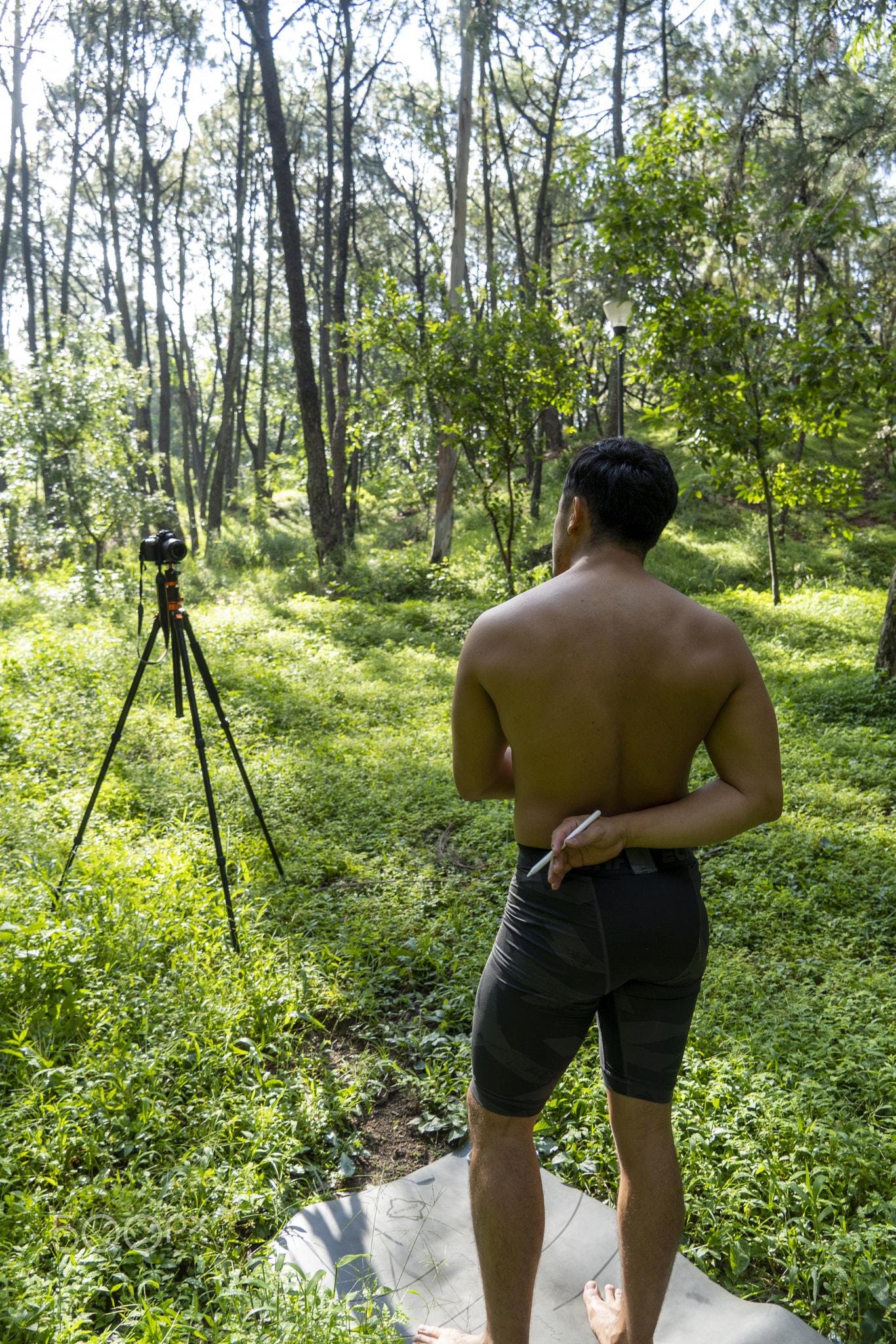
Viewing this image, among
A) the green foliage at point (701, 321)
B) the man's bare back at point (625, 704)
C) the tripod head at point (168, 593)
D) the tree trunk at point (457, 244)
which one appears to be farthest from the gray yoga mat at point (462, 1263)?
the tree trunk at point (457, 244)

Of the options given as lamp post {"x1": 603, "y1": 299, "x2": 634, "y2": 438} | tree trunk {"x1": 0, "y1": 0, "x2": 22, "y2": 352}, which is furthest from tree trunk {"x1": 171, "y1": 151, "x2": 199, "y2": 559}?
lamp post {"x1": 603, "y1": 299, "x2": 634, "y2": 438}

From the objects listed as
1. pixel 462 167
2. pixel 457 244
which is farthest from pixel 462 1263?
pixel 462 167

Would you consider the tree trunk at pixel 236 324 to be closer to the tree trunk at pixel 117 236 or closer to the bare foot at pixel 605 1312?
the tree trunk at pixel 117 236

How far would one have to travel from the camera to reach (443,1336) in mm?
1940

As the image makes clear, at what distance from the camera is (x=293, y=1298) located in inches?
78.8

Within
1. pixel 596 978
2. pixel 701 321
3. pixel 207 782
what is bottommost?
pixel 207 782

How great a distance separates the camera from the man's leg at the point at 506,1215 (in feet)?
5.27

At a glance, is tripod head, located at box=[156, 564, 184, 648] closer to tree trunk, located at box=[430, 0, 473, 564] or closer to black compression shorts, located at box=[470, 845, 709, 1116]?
black compression shorts, located at box=[470, 845, 709, 1116]

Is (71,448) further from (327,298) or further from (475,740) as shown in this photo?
(475,740)

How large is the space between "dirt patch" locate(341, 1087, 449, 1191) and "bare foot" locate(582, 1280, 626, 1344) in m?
0.70

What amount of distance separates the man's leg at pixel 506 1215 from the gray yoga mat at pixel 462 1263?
0.48m

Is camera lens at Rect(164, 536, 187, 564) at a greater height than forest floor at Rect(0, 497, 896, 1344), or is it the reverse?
camera lens at Rect(164, 536, 187, 564)

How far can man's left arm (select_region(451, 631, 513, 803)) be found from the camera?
164 cm

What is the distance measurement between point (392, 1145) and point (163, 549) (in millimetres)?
2531
